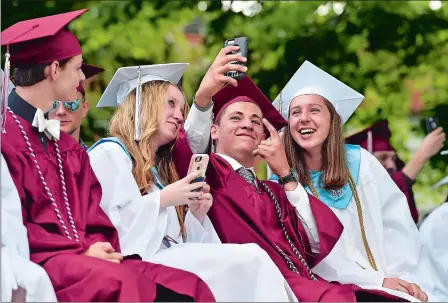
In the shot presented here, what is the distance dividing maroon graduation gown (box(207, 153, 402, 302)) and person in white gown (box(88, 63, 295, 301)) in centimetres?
13

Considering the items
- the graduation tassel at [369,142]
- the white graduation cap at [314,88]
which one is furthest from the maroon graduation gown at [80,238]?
the graduation tassel at [369,142]

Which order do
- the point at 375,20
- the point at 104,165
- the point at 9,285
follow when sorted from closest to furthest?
the point at 9,285 < the point at 104,165 < the point at 375,20

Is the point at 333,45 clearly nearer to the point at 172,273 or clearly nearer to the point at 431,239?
the point at 431,239

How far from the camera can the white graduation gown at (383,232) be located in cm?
644

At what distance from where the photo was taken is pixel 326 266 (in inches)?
243

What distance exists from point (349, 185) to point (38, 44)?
2416 millimetres

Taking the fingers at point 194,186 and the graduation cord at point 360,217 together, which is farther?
the graduation cord at point 360,217

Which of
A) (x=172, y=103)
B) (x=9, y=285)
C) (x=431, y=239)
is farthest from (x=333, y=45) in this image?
(x=9, y=285)

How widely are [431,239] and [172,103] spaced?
237 centimetres

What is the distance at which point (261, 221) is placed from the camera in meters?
5.86

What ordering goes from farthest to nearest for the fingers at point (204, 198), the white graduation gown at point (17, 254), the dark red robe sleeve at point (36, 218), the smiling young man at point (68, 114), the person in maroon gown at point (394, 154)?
the person in maroon gown at point (394, 154)
the smiling young man at point (68, 114)
the fingers at point (204, 198)
the dark red robe sleeve at point (36, 218)
the white graduation gown at point (17, 254)

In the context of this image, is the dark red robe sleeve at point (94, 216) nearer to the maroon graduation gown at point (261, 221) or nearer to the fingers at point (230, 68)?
the maroon graduation gown at point (261, 221)

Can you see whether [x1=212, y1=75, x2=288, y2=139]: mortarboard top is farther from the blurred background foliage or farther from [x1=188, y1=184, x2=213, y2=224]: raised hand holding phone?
the blurred background foliage

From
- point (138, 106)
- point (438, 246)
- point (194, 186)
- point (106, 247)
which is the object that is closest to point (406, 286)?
point (438, 246)
